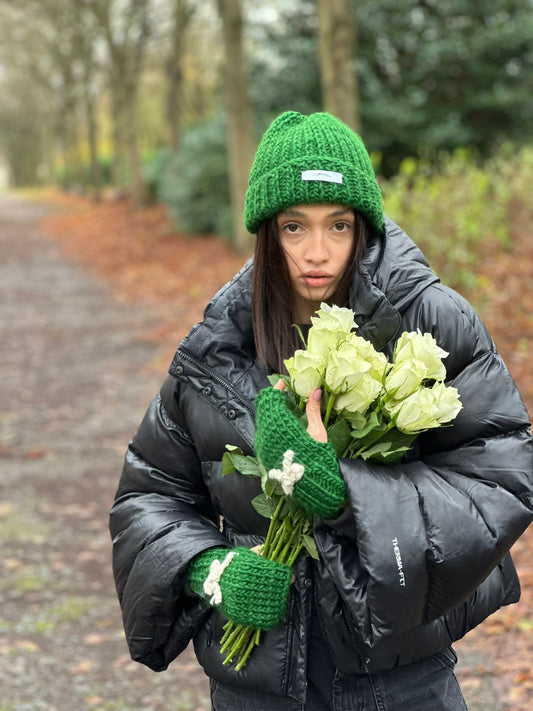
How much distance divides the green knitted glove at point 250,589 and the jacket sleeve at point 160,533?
6.6 inches

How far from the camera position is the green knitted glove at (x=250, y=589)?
1901 millimetres

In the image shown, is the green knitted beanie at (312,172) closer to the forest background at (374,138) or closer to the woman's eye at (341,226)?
the woman's eye at (341,226)

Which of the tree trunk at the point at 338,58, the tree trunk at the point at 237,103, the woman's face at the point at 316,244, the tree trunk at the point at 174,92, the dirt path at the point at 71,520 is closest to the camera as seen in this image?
the woman's face at the point at 316,244

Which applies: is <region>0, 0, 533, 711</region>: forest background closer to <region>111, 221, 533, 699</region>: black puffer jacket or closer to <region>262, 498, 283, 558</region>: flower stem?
<region>111, 221, 533, 699</region>: black puffer jacket

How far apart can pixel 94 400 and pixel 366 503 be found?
7.40 meters

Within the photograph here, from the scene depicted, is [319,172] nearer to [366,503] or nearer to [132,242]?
[366,503]

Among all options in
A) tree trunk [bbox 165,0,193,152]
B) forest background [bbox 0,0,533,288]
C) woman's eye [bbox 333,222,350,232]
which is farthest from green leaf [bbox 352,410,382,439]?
tree trunk [bbox 165,0,193,152]

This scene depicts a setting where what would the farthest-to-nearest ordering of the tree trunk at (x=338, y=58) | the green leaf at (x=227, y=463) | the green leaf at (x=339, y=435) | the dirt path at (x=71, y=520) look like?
1. the tree trunk at (x=338, y=58)
2. the dirt path at (x=71, y=520)
3. the green leaf at (x=227, y=463)
4. the green leaf at (x=339, y=435)

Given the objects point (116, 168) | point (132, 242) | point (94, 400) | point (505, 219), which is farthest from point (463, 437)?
point (116, 168)

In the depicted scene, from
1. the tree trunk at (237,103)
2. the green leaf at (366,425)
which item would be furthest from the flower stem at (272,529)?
the tree trunk at (237,103)

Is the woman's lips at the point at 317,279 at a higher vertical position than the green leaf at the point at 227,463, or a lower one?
higher

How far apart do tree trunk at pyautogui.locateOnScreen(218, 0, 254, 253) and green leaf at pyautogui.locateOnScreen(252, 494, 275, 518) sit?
490 inches

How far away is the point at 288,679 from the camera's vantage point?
2029mm

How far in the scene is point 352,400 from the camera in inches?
72.3
